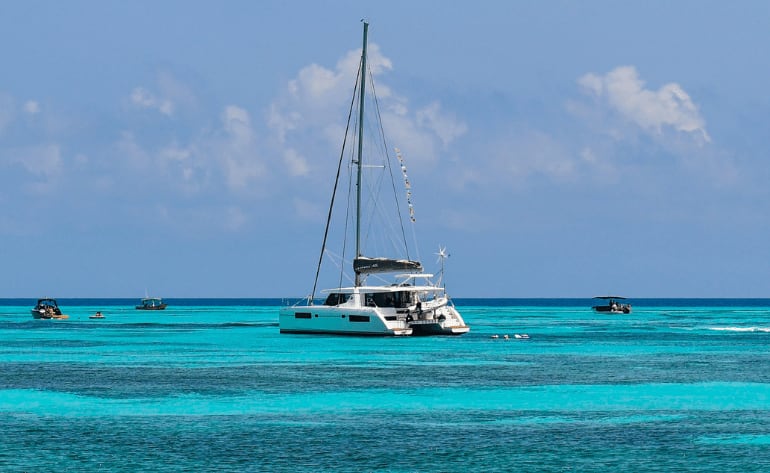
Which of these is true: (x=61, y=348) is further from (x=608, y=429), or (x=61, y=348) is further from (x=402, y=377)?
(x=608, y=429)

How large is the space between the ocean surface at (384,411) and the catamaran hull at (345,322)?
9.46m

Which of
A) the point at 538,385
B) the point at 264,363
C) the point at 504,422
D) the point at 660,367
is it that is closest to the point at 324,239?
the point at 264,363

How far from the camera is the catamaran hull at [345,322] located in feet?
307

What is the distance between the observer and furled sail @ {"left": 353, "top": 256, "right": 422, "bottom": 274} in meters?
98.7

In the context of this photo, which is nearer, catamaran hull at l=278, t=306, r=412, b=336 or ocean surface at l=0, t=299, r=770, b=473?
ocean surface at l=0, t=299, r=770, b=473

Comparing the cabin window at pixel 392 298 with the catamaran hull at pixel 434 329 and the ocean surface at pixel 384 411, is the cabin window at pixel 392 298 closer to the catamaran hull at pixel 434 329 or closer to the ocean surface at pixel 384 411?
the catamaran hull at pixel 434 329

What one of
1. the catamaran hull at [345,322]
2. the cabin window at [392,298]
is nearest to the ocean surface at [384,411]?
the catamaran hull at [345,322]

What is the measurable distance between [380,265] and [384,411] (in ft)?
173

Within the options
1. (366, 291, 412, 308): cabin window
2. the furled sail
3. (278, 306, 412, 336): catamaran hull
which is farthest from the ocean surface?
the furled sail

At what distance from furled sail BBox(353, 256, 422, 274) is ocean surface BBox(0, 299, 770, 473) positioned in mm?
15033

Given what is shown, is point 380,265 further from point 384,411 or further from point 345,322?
point 384,411

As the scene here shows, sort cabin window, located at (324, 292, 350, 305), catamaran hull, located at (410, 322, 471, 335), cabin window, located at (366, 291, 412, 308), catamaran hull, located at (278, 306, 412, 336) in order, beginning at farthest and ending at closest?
catamaran hull, located at (410, 322, 471, 335), cabin window, located at (324, 292, 350, 305), cabin window, located at (366, 291, 412, 308), catamaran hull, located at (278, 306, 412, 336)

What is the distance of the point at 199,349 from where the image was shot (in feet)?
297

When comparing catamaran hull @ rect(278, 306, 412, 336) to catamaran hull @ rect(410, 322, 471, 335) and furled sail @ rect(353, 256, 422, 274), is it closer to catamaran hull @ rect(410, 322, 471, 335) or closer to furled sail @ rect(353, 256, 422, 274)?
catamaran hull @ rect(410, 322, 471, 335)
